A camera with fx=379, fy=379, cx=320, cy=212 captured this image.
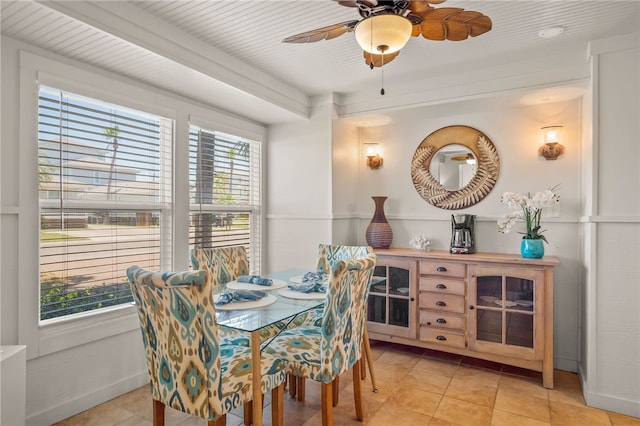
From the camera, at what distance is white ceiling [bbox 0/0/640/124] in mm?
2086

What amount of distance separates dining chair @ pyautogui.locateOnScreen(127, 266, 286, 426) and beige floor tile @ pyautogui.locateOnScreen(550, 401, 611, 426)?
1984mm

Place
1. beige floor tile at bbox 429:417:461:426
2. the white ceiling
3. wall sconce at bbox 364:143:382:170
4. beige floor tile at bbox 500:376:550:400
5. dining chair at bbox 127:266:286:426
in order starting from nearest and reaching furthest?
dining chair at bbox 127:266:286:426
the white ceiling
beige floor tile at bbox 429:417:461:426
beige floor tile at bbox 500:376:550:400
wall sconce at bbox 364:143:382:170

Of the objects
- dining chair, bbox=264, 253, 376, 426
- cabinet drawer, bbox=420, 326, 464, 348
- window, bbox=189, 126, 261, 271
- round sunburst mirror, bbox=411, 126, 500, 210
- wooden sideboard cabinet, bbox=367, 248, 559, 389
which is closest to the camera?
dining chair, bbox=264, 253, 376, 426

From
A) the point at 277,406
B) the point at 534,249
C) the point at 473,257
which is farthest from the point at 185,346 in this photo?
the point at 534,249

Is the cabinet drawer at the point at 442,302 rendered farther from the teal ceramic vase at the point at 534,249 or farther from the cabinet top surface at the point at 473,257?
the teal ceramic vase at the point at 534,249

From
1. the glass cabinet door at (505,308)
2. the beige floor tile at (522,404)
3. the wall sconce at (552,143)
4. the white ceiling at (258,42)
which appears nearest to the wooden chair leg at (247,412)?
the beige floor tile at (522,404)

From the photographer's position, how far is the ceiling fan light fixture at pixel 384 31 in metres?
1.64

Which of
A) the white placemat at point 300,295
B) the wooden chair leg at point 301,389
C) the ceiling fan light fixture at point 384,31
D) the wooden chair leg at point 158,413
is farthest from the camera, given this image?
the wooden chair leg at point 301,389

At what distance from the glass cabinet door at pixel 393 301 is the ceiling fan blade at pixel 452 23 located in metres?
1.99

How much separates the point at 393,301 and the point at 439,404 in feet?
3.40

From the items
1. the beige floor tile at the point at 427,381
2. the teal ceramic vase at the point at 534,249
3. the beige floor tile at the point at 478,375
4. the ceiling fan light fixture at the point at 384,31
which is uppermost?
the ceiling fan light fixture at the point at 384,31

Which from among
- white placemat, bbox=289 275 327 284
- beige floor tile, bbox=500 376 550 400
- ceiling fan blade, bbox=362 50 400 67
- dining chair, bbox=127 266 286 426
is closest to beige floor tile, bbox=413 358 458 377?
beige floor tile, bbox=500 376 550 400

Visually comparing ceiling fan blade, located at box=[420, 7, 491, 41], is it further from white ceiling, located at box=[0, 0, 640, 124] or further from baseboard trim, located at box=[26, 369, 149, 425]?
baseboard trim, located at box=[26, 369, 149, 425]

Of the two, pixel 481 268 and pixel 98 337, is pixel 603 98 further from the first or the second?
pixel 98 337
